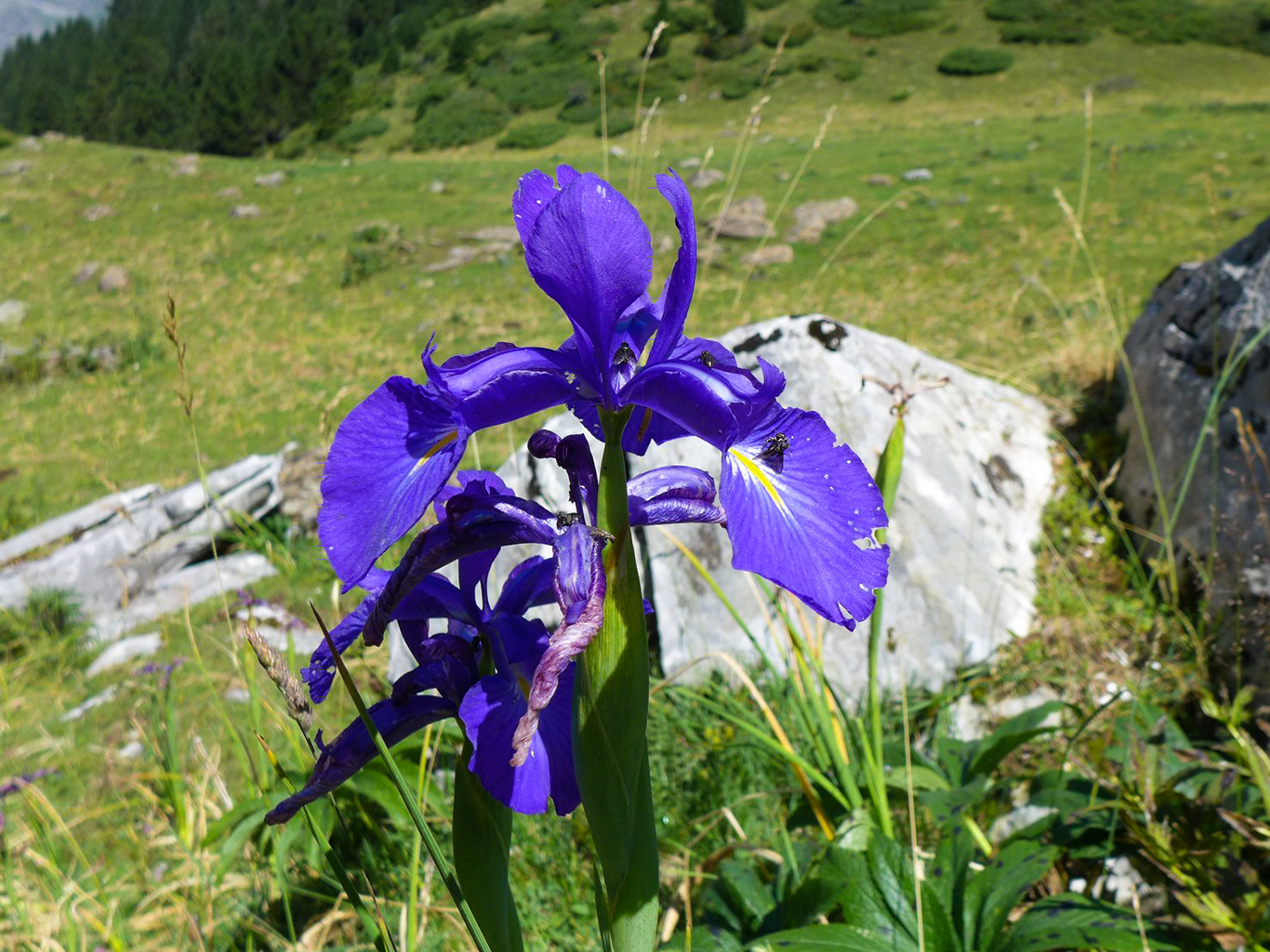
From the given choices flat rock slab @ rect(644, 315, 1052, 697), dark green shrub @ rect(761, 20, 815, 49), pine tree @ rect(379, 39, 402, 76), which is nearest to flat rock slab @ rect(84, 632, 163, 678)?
flat rock slab @ rect(644, 315, 1052, 697)

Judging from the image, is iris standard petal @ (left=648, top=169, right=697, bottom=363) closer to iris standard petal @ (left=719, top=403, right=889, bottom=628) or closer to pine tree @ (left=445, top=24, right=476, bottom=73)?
iris standard petal @ (left=719, top=403, right=889, bottom=628)

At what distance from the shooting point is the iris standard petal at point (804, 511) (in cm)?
90

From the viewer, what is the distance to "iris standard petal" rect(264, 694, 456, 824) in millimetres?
1038

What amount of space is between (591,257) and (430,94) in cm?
3904

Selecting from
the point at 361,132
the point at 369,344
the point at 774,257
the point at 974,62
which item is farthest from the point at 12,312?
the point at 361,132

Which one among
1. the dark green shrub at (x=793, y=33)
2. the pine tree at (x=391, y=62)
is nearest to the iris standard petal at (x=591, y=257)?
the dark green shrub at (x=793, y=33)

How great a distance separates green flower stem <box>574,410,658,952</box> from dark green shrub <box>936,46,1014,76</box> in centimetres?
3151

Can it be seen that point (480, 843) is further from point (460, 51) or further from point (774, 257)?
point (460, 51)

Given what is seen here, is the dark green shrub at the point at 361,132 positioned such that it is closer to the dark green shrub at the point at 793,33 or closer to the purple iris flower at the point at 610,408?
the dark green shrub at the point at 793,33

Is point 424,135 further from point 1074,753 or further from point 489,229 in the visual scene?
point 1074,753

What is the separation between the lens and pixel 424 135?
103 ft

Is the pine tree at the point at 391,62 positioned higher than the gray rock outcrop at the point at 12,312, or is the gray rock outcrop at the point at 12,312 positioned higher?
the pine tree at the point at 391,62

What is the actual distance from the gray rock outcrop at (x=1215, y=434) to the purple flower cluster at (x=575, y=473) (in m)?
2.19

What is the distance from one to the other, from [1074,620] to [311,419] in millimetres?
6001
